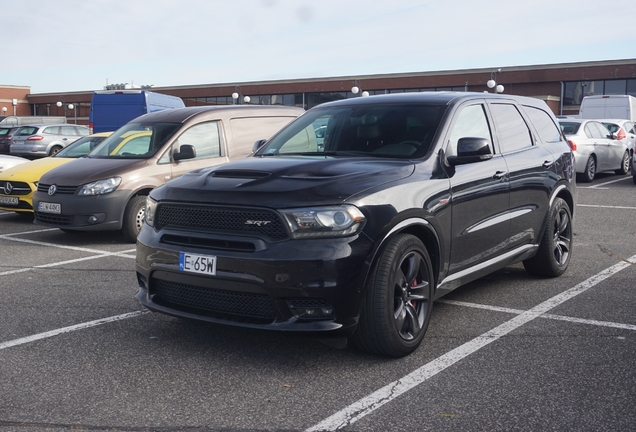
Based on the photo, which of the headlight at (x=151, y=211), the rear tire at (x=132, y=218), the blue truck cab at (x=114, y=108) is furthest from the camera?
the blue truck cab at (x=114, y=108)

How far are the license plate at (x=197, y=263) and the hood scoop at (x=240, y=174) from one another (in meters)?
0.59

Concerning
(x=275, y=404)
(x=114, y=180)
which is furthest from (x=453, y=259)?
(x=114, y=180)

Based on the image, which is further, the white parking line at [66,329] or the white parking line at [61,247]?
the white parking line at [61,247]

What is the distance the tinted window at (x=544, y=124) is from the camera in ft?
22.1

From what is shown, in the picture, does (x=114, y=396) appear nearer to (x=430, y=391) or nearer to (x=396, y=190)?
(x=430, y=391)

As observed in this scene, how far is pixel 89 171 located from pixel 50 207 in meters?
0.64

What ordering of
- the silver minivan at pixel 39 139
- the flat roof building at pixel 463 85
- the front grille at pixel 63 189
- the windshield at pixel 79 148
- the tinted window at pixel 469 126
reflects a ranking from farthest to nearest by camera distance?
1. the flat roof building at pixel 463 85
2. the silver minivan at pixel 39 139
3. the windshield at pixel 79 148
4. the front grille at pixel 63 189
5. the tinted window at pixel 469 126

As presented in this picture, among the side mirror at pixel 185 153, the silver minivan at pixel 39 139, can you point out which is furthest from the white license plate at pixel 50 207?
the silver minivan at pixel 39 139

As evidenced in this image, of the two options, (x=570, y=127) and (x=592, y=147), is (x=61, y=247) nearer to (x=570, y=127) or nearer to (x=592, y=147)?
(x=570, y=127)

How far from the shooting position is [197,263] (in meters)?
4.34

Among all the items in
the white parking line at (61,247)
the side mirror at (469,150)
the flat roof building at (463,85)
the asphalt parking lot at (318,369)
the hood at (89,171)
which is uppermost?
the flat roof building at (463,85)

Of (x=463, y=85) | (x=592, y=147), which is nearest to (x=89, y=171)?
(x=592, y=147)

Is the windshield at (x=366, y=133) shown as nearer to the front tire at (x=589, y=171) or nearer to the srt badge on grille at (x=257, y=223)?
the srt badge on grille at (x=257, y=223)

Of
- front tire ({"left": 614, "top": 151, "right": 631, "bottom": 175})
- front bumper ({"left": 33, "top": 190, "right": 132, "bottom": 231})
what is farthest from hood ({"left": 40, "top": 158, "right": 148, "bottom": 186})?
front tire ({"left": 614, "top": 151, "right": 631, "bottom": 175})
